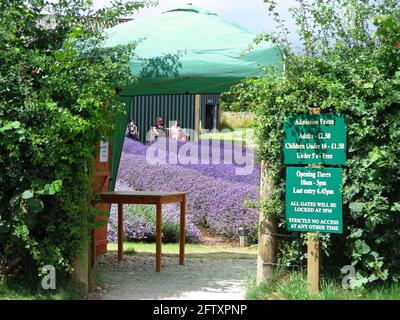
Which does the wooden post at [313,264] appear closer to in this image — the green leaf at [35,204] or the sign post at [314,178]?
the sign post at [314,178]

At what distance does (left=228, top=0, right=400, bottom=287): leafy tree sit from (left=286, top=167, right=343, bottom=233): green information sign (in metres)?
0.09

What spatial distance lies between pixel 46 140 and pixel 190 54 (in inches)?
77.3

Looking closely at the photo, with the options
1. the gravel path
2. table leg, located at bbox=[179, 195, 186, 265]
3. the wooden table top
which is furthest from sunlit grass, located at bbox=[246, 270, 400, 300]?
table leg, located at bbox=[179, 195, 186, 265]

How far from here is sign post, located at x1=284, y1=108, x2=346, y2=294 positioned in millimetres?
6004

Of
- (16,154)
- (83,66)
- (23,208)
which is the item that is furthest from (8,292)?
(83,66)

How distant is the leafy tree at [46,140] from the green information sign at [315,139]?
1651mm

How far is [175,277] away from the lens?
25.7 feet

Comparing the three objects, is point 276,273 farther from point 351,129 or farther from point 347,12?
point 347,12

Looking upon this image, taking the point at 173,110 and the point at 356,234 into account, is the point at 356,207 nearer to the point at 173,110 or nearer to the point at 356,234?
the point at 356,234

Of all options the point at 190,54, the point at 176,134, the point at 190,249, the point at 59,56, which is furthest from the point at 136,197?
the point at 176,134

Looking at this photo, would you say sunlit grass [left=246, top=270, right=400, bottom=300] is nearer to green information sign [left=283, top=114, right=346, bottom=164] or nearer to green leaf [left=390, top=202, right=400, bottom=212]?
green leaf [left=390, top=202, right=400, bottom=212]

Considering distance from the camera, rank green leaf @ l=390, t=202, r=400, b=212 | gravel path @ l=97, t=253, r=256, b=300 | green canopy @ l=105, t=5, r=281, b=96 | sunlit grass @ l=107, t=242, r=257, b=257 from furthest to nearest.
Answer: sunlit grass @ l=107, t=242, r=257, b=257 < green canopy @ l=105, t=5, r=281, b=96 < gravel path @ l=97, t=253, r=256, b=300 < green leaf @ l=390, t=202, r=400, b=212

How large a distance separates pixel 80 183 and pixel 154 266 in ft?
8.08

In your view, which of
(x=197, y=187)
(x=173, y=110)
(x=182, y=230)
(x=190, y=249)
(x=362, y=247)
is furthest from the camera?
(x=173, y=110)
